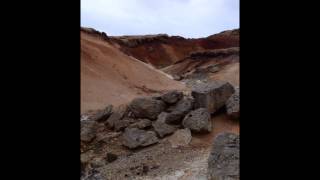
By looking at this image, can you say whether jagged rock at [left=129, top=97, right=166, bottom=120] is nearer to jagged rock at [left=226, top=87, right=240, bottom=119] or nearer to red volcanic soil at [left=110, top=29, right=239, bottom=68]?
jagged rock at [left=226, top=87, right=240, bottom=119]

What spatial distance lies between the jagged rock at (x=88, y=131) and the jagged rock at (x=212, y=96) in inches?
121

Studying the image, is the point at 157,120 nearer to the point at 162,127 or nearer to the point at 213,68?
the point at 162,127

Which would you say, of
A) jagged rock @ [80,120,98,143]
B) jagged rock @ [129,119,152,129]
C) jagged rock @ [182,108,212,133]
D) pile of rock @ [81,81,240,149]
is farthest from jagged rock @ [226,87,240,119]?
jagged rock @ [80,120,98,143]

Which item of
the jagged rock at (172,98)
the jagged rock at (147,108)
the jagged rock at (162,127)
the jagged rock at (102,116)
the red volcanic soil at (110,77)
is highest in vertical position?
the red volcanic soil at (110,77)

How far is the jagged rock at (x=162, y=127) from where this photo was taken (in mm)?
11039

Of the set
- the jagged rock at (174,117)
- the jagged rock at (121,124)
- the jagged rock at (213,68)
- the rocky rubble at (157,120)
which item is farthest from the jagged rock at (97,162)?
the jagged rock at (213,68)

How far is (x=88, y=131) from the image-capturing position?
11.2 meters

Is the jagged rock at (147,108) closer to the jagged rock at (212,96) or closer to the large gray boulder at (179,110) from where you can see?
the large gray boulder at (179,110)

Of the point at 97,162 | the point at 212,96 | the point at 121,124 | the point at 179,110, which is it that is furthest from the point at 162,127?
the point at 97,162
